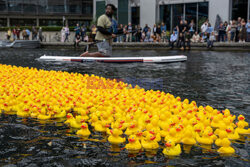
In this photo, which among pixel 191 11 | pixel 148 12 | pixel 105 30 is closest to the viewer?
pixel 105 30

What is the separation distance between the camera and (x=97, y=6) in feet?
138

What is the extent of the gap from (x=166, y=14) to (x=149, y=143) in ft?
106

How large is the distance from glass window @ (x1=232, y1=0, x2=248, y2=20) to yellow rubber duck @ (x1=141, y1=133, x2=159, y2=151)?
28.1 meters

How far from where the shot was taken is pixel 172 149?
4.98m

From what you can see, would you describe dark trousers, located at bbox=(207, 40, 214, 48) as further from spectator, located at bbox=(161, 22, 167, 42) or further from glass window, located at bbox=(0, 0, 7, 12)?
glass window, located at bbox=(0, 0, 7, 12)

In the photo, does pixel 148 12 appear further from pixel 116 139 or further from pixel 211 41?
pixel 116 139

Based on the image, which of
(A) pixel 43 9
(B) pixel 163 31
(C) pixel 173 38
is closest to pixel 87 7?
(A) pixel 43 9

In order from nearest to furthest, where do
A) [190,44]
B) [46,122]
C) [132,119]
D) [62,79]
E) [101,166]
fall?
1. [101,166]
2. [132,119]
3. [46,122]
4. [62,79]
5. [190,44]

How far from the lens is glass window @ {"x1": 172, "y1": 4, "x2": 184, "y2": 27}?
3500 cm

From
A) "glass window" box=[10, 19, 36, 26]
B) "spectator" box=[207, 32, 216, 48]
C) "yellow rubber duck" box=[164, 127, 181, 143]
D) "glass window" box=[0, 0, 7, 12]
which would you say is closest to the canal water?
"yellow rubber duck" box=[164, 127, 181, 143]

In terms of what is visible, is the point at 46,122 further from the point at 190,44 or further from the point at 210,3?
the point at 210,3

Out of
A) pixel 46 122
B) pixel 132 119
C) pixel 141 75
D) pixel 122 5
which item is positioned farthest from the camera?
pixel 122 5

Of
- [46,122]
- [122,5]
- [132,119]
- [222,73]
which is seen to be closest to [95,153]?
[132,119]

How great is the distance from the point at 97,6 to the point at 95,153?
38421mm
